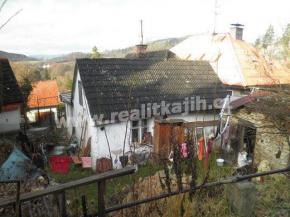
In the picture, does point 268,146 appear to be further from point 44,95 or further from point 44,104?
point 44,95

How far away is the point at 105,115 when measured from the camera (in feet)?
42.2

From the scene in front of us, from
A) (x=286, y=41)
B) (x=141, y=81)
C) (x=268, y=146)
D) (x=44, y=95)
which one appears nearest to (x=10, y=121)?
(x=141, y=81)

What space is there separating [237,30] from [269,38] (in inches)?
657

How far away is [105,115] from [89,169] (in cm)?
248

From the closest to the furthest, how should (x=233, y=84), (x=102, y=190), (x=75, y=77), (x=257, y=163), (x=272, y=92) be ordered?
(x=102, y=190), (x=272, y=92), (x=257, y=163), (x=75, y=77), (x=233, y=84)

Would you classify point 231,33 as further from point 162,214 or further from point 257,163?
point 162,214

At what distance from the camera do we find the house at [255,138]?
413 inches

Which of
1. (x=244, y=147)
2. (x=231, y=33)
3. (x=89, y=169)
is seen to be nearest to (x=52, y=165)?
(x=89, y=169)

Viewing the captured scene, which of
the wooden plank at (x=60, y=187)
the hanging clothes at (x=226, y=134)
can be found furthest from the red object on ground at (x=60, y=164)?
the wooden plank at (x=60, y=187)

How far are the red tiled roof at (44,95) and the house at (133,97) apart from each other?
12773mm

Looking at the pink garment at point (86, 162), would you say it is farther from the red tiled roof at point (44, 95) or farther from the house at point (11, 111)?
the red tiled roof at point (44, 95)

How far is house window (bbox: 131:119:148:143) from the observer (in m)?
13.7

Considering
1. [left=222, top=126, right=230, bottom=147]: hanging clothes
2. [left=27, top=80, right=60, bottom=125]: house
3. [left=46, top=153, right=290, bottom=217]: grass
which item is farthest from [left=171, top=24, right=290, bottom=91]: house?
[left=27, top=80, right=60, bottom=125]: house

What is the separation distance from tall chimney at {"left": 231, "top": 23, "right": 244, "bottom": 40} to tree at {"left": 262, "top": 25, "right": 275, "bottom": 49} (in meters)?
16.2
